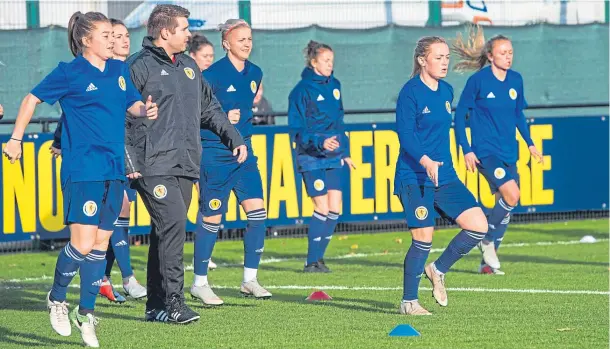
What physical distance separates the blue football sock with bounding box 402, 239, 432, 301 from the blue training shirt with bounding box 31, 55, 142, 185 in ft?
7.70

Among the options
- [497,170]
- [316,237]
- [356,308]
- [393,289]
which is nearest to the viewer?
[356,308]

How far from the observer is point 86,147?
8.57 m

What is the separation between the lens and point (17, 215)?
15.0 m

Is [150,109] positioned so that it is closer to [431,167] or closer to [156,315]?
[156,315]

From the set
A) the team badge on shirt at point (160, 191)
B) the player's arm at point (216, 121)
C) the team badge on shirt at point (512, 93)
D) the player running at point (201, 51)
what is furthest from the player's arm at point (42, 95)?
the team badge on shirt at point (512, 93)

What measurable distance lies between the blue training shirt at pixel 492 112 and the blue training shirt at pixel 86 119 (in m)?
4.86

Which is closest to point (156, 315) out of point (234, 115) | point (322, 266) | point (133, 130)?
point (133, 130)

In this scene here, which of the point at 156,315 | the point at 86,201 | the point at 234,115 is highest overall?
the point at 234,115

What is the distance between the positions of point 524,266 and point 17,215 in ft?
18.1

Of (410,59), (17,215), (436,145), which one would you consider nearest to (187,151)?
(436,145)

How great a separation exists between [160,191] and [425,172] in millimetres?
1936

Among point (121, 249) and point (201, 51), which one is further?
point (201, 51)

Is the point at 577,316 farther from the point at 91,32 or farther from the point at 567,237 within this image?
the point at 567,237

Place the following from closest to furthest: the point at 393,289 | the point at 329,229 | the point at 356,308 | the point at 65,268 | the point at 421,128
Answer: the point at 65,268, the point at 421,128, the point at 356,308, the point at 393,289, the point at 329,229
